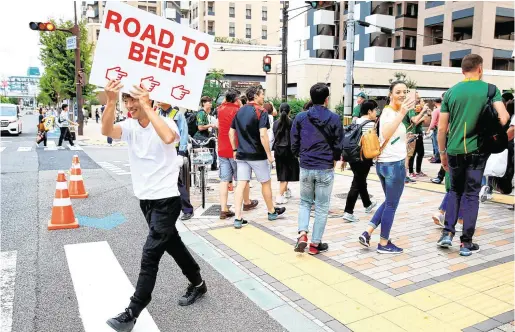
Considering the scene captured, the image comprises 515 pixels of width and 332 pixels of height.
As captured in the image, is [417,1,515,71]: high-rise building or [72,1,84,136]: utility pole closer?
[72,1,84,136]: utility pole

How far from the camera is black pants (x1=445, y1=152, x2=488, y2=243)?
15.9 ft

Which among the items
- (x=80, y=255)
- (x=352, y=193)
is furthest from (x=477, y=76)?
(x=80, y=255)

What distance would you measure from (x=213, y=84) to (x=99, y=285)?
30.3m

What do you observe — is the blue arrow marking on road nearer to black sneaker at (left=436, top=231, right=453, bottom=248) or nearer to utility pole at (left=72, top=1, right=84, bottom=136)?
black sneaker at (left=436, top=231, right=453, bottom=248)

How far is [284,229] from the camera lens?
6.30 metres

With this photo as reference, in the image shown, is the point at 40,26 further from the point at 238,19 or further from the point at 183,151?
the point at 238,19

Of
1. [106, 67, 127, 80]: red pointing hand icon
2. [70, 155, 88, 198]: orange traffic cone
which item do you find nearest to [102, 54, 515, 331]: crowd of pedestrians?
[106, 67, 127, 80]: red pointing hand icon

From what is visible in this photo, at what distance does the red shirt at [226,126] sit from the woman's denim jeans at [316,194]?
2.02 meters

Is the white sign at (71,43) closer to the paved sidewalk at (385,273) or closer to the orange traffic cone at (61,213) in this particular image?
the orange traffic cone at (61,213)

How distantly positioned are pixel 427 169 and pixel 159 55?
10.3m

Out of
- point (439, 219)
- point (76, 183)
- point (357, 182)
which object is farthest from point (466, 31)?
point (76, 183)

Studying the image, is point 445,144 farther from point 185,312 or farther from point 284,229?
point 185,312

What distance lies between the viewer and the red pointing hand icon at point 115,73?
3443 millimetres

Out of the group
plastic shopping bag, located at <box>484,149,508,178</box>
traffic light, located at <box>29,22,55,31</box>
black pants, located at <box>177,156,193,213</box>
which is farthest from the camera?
traffic light, located at <box>29,22,55,31</box>
